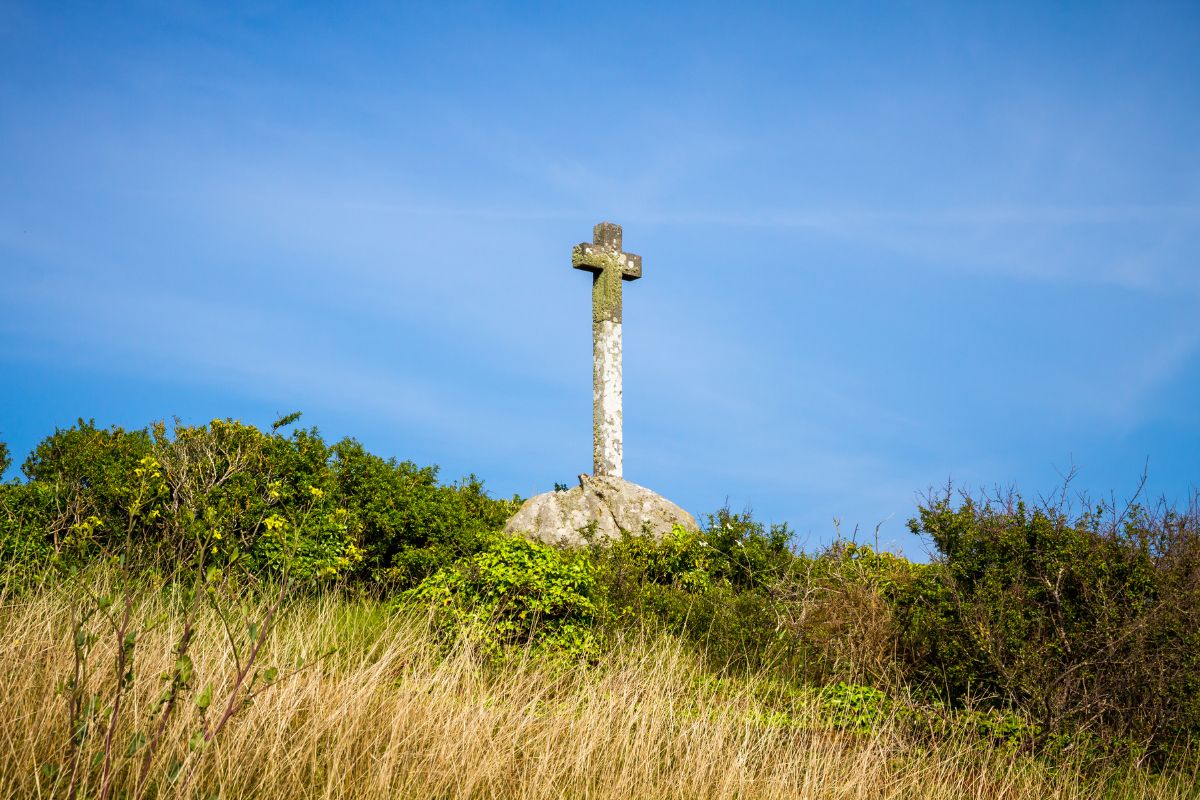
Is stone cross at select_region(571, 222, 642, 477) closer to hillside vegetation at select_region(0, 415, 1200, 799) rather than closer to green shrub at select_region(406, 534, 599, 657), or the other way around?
hillside vegetation at select_region(0, 415, 1200, 799)

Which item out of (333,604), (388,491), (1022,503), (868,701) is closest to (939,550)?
(1022,503)

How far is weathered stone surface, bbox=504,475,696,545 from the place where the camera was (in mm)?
12648

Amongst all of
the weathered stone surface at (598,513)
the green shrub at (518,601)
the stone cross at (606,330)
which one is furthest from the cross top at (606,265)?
the green shrub at (518,601)

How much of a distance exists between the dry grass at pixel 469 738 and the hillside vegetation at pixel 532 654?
0.10 ft

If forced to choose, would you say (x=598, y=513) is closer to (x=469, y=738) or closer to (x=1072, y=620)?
(x=1072, y=620)

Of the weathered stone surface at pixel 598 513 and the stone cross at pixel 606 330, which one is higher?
the stone cross at pixel 606 330

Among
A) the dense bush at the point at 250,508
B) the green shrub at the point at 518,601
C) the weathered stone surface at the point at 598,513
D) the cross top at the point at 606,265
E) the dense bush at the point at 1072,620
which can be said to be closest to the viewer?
the dense bush at the point at 1072,620

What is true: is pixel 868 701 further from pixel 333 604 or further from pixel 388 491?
pixel 388 491

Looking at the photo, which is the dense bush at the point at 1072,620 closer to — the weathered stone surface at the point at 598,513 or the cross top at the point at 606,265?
the weathered stone surface at the point at 598,513

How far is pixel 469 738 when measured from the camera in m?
5.48

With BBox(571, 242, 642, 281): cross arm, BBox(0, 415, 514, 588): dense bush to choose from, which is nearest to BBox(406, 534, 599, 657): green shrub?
BBox(0, 415, 514, 588): dense bush

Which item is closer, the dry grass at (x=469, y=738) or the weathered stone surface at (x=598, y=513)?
the dry grass at (x=469, y=738)

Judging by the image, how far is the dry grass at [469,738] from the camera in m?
4.89

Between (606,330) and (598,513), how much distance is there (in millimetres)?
3016
